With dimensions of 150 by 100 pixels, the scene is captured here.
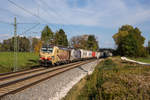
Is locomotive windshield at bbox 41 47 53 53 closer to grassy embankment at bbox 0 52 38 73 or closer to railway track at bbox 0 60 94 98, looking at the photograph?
grassy embankment at bbox 0 52 38 73

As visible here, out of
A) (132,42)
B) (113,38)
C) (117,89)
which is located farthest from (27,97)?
(113,38)

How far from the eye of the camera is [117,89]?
7.99m

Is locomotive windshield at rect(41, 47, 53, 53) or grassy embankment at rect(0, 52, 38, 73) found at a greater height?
locomotive windshield at rect(41, 47, 53, 53)

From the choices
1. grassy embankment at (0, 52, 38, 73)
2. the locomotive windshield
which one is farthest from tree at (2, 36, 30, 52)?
the locomotive windshield

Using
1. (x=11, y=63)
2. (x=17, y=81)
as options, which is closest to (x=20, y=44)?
(x=11, y=63)

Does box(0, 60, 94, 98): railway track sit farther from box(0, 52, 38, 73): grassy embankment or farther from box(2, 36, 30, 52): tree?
box(2, 36, 30, 52): tree

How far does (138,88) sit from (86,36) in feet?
316

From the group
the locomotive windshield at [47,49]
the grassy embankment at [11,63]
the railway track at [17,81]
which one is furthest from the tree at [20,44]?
the railway track at [17,81]

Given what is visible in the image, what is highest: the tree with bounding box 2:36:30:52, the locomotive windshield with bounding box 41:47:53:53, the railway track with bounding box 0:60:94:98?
the tree with bounding box 2:36:30:52

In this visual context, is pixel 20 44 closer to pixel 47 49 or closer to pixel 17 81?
pixel 47 49

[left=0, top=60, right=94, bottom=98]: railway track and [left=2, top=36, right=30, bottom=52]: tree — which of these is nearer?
[left=0, top=60, right=94, bottom=98]: railway track

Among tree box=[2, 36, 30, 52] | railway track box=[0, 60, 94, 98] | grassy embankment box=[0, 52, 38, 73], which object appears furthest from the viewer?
tree box=[2, 36, 30, 52]

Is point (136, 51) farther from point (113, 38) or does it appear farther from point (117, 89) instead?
point (117, 89)

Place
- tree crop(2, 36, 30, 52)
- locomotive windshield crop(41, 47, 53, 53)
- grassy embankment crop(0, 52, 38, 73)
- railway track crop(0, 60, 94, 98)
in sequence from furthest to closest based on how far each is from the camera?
tree crop(2, 36, 30, 52), locomotive windshield crop(41, 47, 53, 53), grassy embankment crop(0, 52, 38, 73), railway track crop(0, 60, 94, 98)
